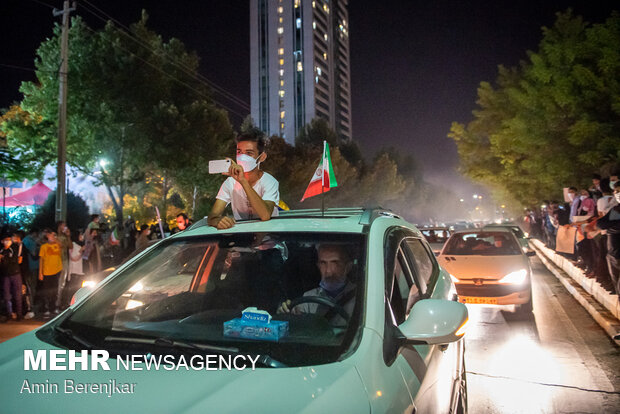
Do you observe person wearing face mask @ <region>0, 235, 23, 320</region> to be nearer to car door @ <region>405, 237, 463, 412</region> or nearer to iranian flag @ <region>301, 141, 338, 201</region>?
iranian flag @ <region>301, 141, 338, 201</region>

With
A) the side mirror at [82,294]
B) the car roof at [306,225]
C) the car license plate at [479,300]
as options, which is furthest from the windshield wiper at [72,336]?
the car license plate at [479,300]

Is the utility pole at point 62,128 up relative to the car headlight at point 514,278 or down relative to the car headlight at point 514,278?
up

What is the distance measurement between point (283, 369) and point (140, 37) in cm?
2894

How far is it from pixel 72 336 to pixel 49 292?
313 inches

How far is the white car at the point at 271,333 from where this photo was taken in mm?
1591

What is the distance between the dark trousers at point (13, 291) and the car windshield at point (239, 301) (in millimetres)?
6553

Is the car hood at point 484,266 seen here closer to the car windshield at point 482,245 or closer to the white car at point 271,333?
the car windshield at point 482,245

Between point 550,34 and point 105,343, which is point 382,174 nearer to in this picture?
point 550,34

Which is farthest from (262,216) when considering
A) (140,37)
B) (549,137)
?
(140,37)

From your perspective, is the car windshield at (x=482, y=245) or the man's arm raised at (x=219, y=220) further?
the car windshield at (x=482, y=245)

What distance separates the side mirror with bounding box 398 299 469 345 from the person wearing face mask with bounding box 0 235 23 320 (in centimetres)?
864

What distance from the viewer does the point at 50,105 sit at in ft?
78.8

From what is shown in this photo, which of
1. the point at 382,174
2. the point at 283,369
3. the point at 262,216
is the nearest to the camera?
the point at 283,369

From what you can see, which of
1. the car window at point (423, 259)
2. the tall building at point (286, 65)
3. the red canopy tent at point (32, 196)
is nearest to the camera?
the car window at point (423, 259)
